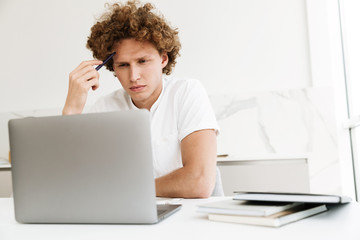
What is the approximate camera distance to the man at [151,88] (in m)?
1.46

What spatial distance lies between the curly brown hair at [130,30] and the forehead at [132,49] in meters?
0.02

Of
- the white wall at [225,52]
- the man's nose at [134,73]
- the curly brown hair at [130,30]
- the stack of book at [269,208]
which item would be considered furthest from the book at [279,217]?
the white wall at [225,52]

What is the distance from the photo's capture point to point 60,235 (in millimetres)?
671

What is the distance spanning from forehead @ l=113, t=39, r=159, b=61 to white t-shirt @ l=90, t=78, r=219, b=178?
0.19 meters

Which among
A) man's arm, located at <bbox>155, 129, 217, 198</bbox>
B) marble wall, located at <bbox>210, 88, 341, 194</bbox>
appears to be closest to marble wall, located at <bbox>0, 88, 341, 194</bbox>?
marble wall, located at <bbox>210, 88, 341, 194</bbox>

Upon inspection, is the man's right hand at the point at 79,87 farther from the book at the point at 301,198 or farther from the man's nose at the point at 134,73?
the book at the point at 301,198

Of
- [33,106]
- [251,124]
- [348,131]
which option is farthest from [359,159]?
[33,106]

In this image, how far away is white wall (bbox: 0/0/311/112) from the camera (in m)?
2.64

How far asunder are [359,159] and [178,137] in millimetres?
1349

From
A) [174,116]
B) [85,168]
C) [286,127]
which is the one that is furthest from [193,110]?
[286,127]

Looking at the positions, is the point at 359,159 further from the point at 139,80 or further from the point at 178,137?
the point at 139,80

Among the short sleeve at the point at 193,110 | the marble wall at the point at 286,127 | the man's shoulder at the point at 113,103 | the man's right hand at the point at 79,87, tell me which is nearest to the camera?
the short sleeve at the point at 193,110

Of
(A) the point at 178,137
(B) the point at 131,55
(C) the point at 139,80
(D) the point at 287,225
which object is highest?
(B) the point at 131,55

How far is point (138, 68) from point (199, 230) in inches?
39.7
